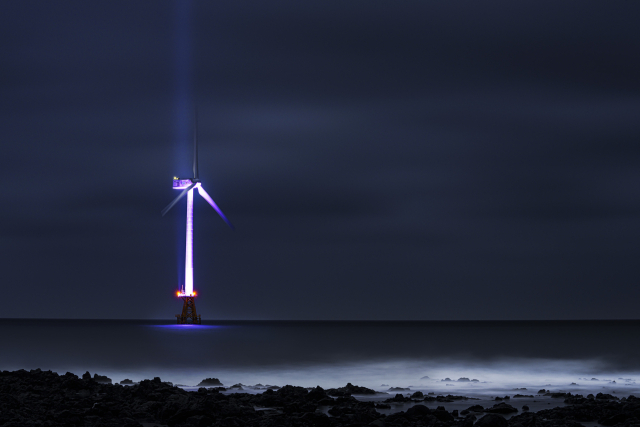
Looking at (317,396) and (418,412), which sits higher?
(317,396)

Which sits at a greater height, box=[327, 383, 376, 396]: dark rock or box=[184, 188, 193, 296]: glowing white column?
box=[184, 188, 193, 296]: glowing white column

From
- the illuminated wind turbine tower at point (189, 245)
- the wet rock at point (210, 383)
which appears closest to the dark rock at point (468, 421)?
the wet rock at point (210, 383)

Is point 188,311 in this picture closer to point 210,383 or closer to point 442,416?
point 210,383

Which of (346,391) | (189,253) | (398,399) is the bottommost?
(398,399)

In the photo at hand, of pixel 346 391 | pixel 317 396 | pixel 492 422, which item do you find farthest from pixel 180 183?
pixel 492 422

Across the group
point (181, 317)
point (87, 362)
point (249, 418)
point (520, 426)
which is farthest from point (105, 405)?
point (181, 317)

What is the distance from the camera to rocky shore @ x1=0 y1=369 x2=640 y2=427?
24734mm

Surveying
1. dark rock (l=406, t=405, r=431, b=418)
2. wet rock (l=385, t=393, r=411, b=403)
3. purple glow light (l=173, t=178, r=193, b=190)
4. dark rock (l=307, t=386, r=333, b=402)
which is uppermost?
purple glow light (l=173, t=178, r=193, b=190)

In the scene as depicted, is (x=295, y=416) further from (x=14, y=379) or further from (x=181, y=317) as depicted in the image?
(x=181, y=317)

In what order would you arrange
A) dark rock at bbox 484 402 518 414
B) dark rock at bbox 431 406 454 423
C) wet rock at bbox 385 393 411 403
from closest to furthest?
dark rock at bbox 431 406 454 423
dark rock at bbox 484 402 518 414
wet rock at bbox 385 393 411 403

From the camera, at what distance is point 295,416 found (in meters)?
26.1

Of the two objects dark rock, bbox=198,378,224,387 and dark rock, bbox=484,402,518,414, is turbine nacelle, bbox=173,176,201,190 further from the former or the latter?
dark rock, bbox=484,402,518,414

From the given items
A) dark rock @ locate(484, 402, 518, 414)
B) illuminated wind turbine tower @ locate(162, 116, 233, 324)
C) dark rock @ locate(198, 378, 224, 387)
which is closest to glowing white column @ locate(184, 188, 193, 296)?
illuminated wind turbine tower @ locate(162, 116, 233, 324)

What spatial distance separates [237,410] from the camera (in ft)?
88.3
